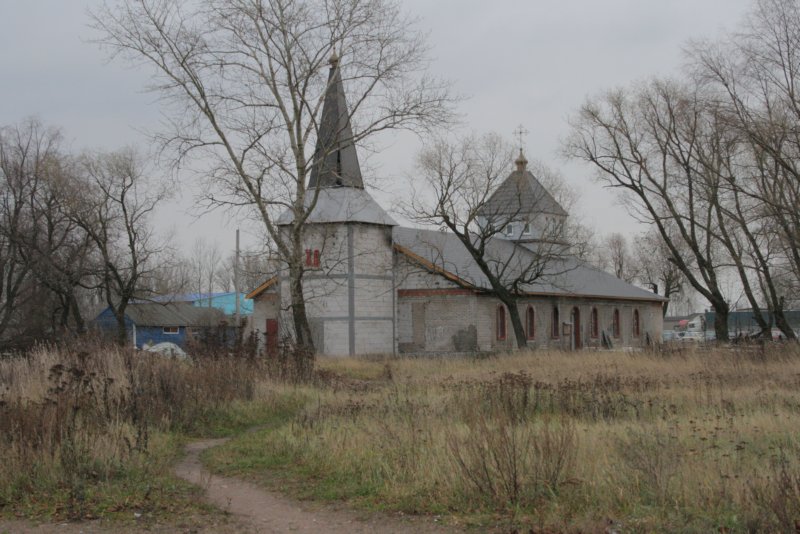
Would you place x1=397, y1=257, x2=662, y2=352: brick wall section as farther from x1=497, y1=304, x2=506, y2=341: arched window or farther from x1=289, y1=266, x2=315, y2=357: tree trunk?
x1=289, y1=266, x2=315, y2=357: tree trunk

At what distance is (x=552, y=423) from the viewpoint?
39.1ft

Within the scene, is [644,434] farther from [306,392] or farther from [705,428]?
[306,392]

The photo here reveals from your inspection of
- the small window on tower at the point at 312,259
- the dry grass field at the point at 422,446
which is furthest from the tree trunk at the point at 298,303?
the small window on tower at the point at 312,259

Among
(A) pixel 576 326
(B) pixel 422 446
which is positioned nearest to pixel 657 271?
(A) pixel 576 326

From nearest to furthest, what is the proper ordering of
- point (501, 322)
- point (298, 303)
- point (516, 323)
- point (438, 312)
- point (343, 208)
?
point (298, 303) < point (343, 208) < point (516, 323) < point (438, 312) < point (501, 322)

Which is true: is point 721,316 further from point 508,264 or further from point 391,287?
point 391,287

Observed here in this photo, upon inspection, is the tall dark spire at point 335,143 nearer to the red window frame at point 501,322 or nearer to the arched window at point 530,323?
the red window frame at point 501,322

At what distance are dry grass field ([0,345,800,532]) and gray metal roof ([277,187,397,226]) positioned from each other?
18877 millimetres

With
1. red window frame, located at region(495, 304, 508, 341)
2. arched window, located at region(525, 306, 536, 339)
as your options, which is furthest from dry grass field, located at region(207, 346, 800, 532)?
arched window, located at region(525, 306, 536, 339)

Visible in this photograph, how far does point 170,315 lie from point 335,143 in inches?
1655

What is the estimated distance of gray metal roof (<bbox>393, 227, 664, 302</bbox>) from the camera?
3847cm

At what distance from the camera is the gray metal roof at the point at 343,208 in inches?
1410

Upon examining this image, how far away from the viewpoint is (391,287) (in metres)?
38.0

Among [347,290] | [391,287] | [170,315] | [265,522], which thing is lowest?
[265,522]
